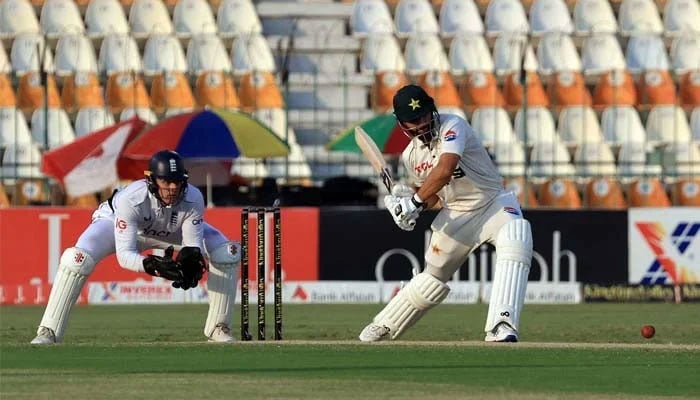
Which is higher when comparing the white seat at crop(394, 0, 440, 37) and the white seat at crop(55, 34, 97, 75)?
the white seat at crop(394, 0, 440, 37)

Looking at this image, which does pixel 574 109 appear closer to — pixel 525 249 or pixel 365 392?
pixel 525 249

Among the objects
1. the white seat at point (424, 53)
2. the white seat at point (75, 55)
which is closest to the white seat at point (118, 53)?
the white seat at point (75, 55)

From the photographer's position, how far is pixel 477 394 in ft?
28.5

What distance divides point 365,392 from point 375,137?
51.9ft

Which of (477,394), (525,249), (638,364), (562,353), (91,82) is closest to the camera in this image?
(477,394)

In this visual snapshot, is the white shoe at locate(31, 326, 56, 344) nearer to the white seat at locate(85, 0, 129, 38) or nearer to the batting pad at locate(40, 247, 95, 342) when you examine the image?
the batting pad at locate(40, 247, 95, 342)

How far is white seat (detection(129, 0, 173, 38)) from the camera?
30000 mm

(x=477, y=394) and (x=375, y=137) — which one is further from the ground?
(x=375, y=137)

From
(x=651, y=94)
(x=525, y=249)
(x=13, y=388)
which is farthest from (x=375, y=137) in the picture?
(x=13, y=388)

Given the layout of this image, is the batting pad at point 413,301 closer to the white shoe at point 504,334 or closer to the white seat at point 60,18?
the white shoe at point 504,334

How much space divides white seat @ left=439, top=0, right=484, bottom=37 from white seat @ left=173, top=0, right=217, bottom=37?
4167 millimetres

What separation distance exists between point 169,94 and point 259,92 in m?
1.49

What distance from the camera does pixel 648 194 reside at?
26203 mm

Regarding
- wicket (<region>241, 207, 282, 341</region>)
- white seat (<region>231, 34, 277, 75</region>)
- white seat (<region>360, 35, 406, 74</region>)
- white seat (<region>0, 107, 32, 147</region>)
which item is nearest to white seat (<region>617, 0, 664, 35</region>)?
white seat (<region>360, 35, 406, 74</region>)
